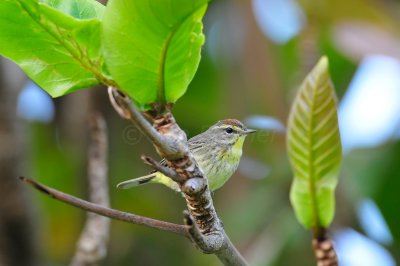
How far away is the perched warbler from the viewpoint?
3.60 metres

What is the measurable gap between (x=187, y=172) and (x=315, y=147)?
1.35 feet

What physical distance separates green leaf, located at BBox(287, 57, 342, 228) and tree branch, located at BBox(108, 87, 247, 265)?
0.98 ft

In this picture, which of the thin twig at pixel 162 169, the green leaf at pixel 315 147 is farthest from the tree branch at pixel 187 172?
the green leaf at pixel 315 147

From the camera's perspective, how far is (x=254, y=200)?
13.0ft

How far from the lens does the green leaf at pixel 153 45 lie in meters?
1.51

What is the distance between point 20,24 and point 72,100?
285 centimetres

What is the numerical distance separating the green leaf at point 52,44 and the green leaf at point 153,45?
0.08m

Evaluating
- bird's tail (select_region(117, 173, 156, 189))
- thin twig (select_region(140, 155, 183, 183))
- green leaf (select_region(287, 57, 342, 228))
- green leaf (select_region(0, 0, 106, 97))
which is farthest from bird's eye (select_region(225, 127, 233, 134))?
thin twig (select_region(140, 155, 183, 183))

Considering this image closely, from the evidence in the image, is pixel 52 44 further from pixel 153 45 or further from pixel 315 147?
pixel 315 147

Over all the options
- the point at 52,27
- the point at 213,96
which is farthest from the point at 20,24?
the point at 213,96

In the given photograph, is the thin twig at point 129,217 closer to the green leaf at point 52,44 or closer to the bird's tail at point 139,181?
the green leaf at point 52,44

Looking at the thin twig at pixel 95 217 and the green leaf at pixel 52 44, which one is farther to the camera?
the thin twig at pixel 95 217

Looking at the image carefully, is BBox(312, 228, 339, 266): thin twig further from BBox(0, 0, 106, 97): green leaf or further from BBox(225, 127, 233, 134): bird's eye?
BBox(225, 127, 233, 134): bird's eye

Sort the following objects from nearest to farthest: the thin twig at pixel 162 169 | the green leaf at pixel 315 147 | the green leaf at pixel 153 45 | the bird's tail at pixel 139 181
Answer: the thin twig at pixel 162 169
the green leaf at pixel 153 45
the green leaf at pixel 315 147
the bird's tail at pixel 139 181
